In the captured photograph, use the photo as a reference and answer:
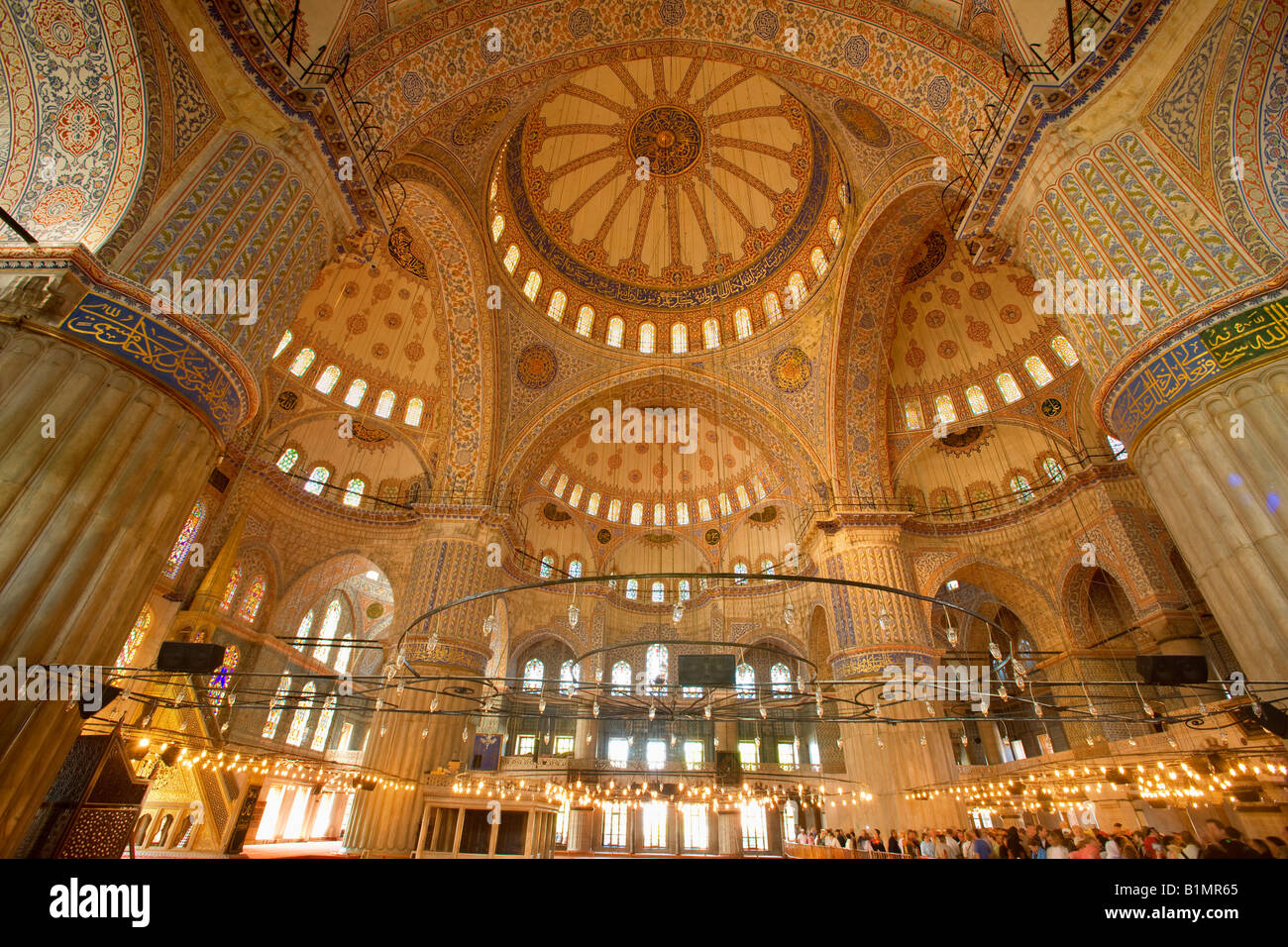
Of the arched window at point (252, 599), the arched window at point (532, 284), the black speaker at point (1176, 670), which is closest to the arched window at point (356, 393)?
the arched window at point (252, 599)

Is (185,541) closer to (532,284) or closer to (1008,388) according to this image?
(532,284)

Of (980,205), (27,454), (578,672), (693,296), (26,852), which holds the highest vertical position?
(693,296)

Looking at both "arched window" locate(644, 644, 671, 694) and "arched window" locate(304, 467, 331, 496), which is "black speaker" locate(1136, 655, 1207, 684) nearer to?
"arched window" locate(644, 644, 671, 694)

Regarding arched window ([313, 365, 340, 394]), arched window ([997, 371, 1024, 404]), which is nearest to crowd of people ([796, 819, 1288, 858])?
arched window ([997, 371, 1024, 404])

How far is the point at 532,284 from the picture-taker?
17.4 meters

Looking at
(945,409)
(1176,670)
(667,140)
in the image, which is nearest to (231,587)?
(667,140)

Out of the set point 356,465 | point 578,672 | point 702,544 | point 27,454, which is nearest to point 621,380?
point 702,544

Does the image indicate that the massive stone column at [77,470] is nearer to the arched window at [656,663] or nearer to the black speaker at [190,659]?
the black speaker at [190,659]

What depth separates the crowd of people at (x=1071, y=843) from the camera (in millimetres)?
7082

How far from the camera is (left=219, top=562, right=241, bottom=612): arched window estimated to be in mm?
14406

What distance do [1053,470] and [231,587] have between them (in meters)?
22.3
